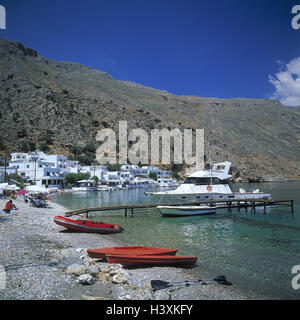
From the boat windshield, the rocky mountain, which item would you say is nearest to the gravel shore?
the boat windshield

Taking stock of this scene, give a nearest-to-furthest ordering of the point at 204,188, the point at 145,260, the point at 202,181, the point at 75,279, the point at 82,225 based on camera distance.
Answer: the point at 75,279
the point at 145,260
the point at 82,225
the point at 204,188
the point at 202,181

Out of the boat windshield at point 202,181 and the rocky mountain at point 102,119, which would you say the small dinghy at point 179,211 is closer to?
the boat windshield at point 202,181

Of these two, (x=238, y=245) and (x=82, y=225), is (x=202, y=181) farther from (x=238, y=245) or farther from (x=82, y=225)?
(x=82, y=225)

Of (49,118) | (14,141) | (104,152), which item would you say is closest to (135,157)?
(104,152)

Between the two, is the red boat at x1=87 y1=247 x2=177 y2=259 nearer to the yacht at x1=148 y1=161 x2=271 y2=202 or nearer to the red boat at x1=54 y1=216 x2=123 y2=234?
the red boat at x1=54 y1=216 x2=123 y2=234

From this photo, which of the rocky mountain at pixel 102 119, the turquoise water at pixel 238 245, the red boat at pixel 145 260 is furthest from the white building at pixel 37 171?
the red boat at pixel 145 260

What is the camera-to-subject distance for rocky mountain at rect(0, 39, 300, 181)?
9481cm

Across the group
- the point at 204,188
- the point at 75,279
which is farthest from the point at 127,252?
the point at 204,188

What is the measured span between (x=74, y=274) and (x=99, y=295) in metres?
Result: 1.63

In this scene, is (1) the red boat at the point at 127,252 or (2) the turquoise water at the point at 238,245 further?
(1) the red boat at the point at 127,252

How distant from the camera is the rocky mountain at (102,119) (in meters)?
94.8

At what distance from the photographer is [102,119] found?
382ft
